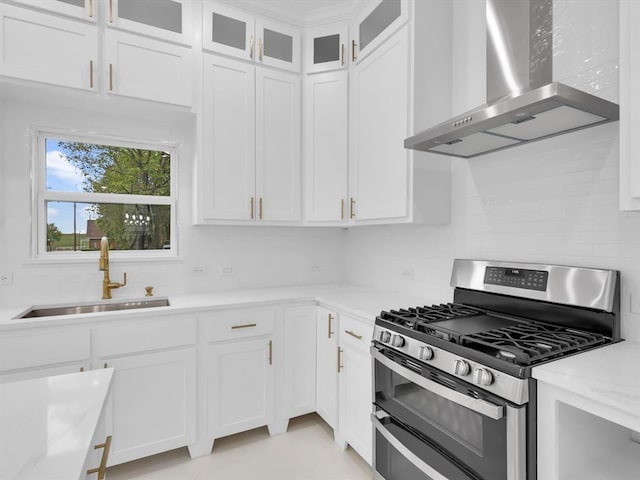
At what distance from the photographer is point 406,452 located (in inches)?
60.2

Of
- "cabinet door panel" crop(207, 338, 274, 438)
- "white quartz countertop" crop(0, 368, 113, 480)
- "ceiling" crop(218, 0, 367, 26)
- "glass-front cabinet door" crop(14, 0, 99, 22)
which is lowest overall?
"cabinet door panel" crop(207, 338, 274, 438)

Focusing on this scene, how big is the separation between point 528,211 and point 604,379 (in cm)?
94

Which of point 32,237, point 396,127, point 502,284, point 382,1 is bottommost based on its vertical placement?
point 502,284

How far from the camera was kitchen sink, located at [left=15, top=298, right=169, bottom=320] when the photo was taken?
2166 millimetres

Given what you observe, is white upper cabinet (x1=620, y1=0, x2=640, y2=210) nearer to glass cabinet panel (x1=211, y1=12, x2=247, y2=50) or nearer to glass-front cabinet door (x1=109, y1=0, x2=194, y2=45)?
glass cabinet panel (x1=211, y1=12, x2=247, y2=50)

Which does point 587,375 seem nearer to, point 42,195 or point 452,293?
point 452,293

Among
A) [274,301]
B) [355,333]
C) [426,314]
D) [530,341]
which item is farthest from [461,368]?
[274,301]

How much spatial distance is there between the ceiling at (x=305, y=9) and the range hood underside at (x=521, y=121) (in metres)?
1.40

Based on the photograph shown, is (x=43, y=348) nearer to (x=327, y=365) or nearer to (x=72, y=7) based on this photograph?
(x=327, y=365)

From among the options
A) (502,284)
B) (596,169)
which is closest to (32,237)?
(502,284)

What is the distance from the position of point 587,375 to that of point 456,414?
0.48 metres

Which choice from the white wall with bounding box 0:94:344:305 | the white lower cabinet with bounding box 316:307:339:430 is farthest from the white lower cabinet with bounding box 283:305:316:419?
the white wall with bounding box 0:94:344:305

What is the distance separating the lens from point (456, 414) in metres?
1.33

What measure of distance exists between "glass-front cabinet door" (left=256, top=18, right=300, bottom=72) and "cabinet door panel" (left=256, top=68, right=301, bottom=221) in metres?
0.08
